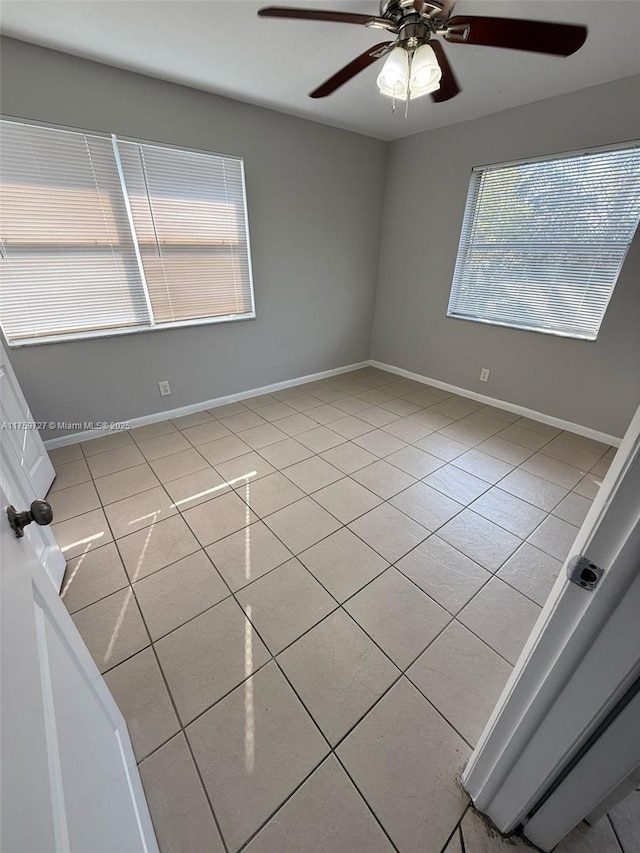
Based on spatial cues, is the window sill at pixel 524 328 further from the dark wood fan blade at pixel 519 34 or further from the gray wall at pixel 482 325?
the dark wood fan blade at pixel 519 34

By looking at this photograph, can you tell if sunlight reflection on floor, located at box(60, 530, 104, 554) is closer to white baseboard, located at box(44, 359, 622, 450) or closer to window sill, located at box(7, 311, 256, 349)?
white baseboard, located at box(44, 359, 622, 450)

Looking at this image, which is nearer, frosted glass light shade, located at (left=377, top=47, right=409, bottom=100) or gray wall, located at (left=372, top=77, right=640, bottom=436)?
frosted glass light shade, located at (left=377, top=47, right=409, bottom=100)

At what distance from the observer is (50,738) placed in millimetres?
506

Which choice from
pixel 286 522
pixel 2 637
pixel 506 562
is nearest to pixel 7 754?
pixel 2 637

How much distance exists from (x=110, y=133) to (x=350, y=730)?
344 cm

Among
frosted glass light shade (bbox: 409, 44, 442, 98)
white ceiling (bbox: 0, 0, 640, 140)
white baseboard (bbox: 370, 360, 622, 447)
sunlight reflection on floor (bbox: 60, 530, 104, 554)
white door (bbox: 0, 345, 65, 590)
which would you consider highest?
white ceiling (bbox: 0, 0, 640, 140)

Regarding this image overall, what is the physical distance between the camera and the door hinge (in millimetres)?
550

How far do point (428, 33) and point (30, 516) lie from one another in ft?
7.07

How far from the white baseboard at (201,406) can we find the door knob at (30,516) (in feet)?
8.08

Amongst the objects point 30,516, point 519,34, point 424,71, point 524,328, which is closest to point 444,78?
point 424,71

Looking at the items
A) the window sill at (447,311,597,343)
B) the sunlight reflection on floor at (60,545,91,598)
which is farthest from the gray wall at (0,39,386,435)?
the sunlight reflection on floor at (60,545,91,598)

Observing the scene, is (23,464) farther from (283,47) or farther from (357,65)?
(283,47)

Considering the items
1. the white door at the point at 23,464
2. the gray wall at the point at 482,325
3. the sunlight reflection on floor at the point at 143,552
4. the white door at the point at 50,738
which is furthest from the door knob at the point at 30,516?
the gray wall at the point at 482,325

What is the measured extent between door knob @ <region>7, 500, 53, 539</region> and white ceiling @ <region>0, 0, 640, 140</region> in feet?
7.47
